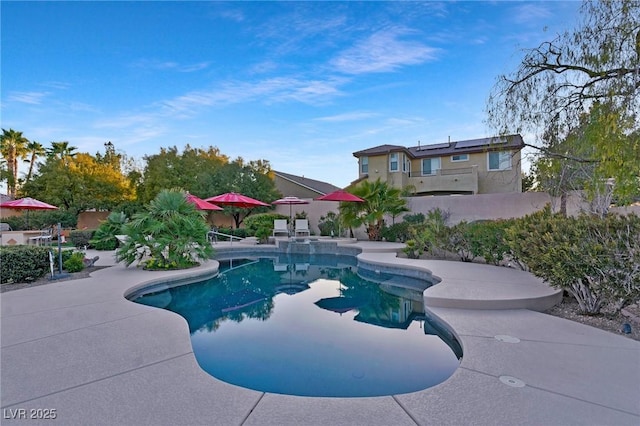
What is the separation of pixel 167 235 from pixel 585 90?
9662 millimetres

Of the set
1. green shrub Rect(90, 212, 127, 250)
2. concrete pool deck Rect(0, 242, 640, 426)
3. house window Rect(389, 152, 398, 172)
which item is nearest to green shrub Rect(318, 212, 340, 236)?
house window Rect(389, 152, 398, 172)

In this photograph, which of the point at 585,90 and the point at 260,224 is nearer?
the point at 585,90

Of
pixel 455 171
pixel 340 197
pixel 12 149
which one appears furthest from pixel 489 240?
pixel 12 149

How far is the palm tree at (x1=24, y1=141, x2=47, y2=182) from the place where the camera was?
29.7 meters

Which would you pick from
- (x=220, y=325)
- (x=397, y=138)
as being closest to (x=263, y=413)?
(x=220, y=325)

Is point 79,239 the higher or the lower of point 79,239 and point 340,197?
the lower

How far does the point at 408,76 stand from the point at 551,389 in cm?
1097

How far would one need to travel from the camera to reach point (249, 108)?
47.1ft

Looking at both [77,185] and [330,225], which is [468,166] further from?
[77,185]

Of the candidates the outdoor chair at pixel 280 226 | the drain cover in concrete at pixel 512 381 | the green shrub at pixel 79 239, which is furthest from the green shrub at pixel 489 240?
the green shrub at pixel 79 239

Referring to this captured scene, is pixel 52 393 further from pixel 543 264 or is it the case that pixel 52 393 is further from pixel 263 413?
pixel 543 264

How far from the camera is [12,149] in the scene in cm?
2795

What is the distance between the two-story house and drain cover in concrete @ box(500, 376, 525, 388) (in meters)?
17.2

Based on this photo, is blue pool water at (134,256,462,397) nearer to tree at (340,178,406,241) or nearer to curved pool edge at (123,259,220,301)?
curved pool edge at (123,259,220,301)
